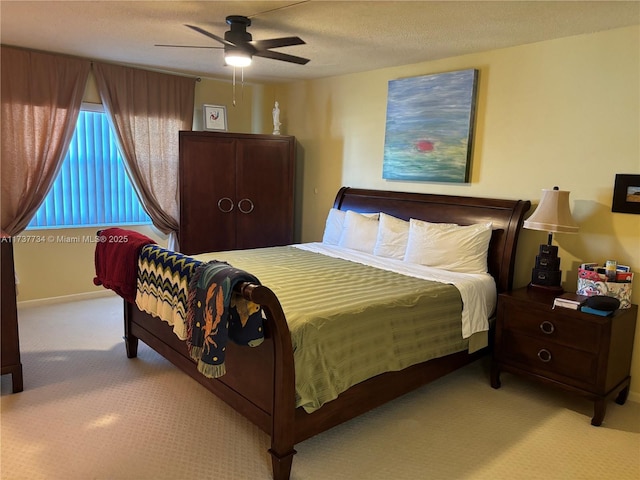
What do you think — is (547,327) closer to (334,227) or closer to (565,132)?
(565,132)

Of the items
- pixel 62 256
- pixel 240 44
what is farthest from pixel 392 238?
pixel 62 256

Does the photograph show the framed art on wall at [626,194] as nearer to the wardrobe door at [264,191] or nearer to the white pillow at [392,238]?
the white pillow at [392,238]

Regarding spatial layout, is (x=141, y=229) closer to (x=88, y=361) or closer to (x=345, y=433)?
(x=88, y=361)

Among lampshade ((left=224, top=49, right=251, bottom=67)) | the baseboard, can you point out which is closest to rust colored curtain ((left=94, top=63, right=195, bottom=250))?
Answer: the baseboard

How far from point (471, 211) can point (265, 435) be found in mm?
2286

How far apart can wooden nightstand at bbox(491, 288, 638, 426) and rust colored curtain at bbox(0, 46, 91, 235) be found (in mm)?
4079

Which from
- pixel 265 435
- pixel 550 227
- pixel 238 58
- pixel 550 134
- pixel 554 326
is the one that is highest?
pixel 238 58

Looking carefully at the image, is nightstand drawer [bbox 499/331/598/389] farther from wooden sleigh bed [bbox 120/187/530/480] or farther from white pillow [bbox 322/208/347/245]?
white pillow [bbox 322/208/347/245]

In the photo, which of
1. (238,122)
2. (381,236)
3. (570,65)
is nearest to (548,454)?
(381,236)

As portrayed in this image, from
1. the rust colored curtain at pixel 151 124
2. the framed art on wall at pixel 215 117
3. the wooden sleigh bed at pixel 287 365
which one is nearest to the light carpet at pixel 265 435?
the wooden sleigh bed at pixel 287 365

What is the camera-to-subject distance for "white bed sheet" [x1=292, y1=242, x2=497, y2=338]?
302cm

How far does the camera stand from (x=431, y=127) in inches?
155

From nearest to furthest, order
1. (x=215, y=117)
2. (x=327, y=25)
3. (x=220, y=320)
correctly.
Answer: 1. (x=220, y=320)
2. (x=327, y=25)
3. (x=215, y=117)

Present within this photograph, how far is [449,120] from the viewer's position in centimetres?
381
